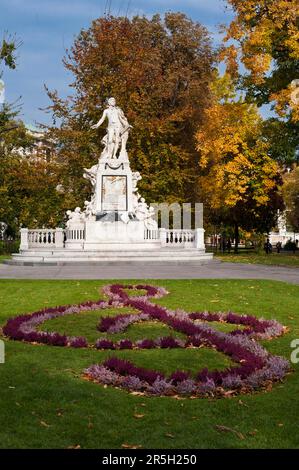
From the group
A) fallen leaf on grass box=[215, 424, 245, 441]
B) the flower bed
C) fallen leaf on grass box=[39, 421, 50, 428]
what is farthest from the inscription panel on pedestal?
fallen leaf on grass box=[215, 424, 245, 441]

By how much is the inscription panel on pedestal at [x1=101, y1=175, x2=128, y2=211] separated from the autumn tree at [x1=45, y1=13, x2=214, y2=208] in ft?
31.2

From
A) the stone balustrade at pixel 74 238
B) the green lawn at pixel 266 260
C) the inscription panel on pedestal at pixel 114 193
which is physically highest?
the inscription panel on pedestal at pixel 114 193

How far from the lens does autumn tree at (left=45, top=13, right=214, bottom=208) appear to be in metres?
41.7

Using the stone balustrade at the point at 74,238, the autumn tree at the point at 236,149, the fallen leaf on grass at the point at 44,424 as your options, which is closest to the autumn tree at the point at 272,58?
the autumn tree at the point at 236,149

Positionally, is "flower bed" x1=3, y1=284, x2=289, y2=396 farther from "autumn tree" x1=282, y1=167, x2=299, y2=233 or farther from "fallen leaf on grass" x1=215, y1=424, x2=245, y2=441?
"autumn tree" x1=282, y1=167, x2=299, y2=233

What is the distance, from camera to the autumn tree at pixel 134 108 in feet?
137

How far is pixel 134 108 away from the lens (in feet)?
140

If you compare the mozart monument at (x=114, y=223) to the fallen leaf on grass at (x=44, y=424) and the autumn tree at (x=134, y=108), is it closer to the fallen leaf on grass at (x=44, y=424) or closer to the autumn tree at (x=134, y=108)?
the autumn tree at (x=134, y=108)

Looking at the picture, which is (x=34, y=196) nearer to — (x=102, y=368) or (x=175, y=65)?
(x=175, y=65)

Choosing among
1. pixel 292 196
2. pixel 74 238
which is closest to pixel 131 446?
pixel 74 238

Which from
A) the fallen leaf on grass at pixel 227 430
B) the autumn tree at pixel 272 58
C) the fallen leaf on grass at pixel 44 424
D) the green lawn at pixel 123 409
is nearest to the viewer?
the green lawn at pixel 123 409

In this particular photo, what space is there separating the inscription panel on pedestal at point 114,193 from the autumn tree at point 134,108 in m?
9.52

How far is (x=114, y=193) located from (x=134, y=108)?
13430 mm
